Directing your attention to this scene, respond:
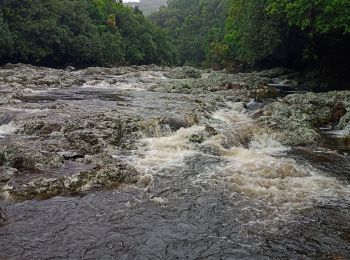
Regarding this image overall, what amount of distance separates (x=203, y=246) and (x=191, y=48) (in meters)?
94.5

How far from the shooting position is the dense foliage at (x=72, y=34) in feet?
148

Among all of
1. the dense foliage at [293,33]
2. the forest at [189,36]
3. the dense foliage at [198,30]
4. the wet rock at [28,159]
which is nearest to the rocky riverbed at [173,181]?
the wet rock at [28,159]

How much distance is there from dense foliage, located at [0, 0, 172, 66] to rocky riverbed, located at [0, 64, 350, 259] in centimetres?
3026

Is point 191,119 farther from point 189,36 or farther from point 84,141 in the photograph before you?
point 189,36

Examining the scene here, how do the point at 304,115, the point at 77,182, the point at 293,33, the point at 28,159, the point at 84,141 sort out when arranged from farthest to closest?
the point at 293,33, the point at 304,115, the point at 84,141, the point at 28,159, the point at 77,182

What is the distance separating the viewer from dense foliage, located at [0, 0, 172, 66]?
148ft

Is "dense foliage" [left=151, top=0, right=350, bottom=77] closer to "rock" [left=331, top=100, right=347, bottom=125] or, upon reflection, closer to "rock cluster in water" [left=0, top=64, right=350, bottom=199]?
"rock cluster in water" [left=0, top=64, right=350, bottom=199]

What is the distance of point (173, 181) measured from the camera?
9.26 metres

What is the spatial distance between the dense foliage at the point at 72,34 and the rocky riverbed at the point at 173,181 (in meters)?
30.3

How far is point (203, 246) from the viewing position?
251 inches

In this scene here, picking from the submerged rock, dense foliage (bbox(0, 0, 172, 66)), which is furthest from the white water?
dense foliage (bbox(0, 0, 172, 66))

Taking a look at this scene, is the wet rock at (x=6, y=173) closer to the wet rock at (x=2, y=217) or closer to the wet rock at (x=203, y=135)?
the wet rock at (x=2, y=217)

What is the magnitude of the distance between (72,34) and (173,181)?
48.1 m

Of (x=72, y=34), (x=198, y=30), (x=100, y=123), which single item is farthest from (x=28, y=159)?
(x=198, y=30)
